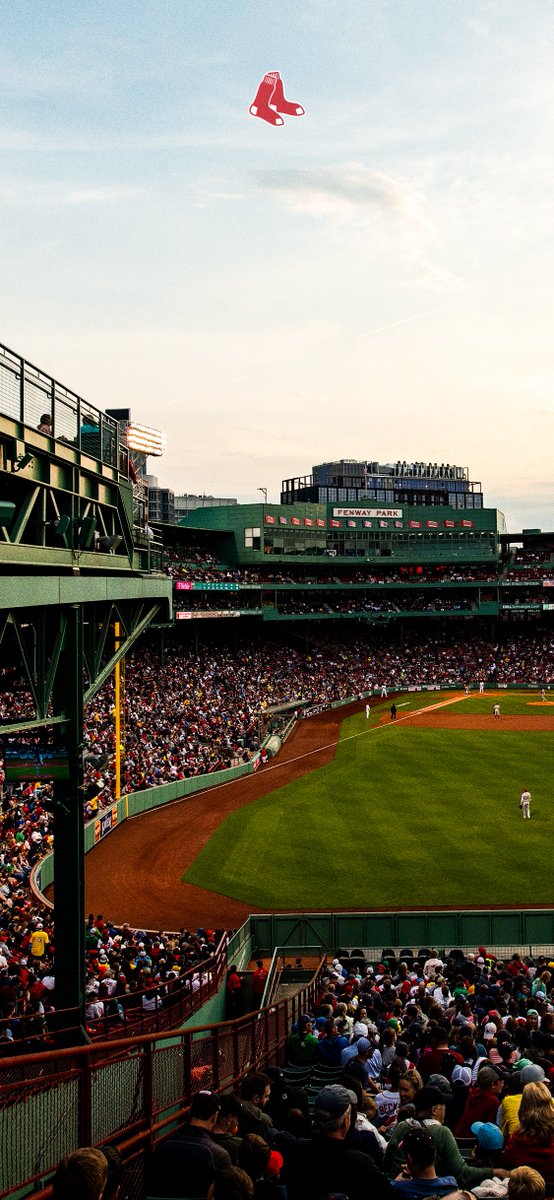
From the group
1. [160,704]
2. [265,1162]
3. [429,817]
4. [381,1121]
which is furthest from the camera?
[160,704]

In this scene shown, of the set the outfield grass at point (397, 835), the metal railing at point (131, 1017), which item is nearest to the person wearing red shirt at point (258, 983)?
the metal railing at point (131, 1017)

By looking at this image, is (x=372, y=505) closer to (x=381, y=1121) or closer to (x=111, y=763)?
(x=111, y=763)

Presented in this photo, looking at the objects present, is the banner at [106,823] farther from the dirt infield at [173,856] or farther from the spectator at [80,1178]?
the spectator at [80,1178]

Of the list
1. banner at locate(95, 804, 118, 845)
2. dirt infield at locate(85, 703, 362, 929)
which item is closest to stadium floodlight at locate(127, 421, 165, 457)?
dirt infield at locate(85, 703, 362, 929)

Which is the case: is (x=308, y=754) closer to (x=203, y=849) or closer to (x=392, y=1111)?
(x=203, y=849)

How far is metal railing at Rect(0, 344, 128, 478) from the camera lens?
39.9ft

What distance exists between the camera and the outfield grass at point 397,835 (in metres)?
28.0

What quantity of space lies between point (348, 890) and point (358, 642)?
185 feet

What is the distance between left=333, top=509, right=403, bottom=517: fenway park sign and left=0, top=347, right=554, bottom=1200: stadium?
604 inches

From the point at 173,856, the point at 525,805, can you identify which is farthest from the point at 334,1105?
the point at 525,805

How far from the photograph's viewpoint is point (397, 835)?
33.8 metres

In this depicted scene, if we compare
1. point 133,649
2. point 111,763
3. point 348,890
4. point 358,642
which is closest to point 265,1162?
point 348,890

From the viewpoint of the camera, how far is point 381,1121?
8961 millimetres

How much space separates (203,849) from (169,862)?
69.2 inches
